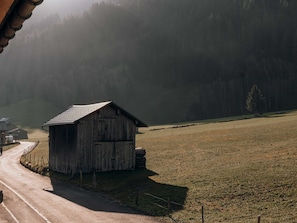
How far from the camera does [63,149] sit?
40688 mm

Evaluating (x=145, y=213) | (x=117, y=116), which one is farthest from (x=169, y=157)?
(x=145, y=213)

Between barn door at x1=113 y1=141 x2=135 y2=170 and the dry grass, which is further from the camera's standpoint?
barn door at x1=113 y1=141 x2=135 y2=170

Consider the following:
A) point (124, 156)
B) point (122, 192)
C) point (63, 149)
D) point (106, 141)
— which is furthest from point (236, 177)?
point (63, 149)

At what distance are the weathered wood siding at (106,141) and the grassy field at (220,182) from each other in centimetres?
172

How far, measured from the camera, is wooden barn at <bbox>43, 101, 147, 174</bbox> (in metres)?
38.1

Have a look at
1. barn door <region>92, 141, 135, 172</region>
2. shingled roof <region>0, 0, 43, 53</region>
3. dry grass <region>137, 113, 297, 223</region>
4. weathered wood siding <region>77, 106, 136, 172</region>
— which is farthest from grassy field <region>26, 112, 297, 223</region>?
shingled roof <region>0, 0, 43, 53</region>

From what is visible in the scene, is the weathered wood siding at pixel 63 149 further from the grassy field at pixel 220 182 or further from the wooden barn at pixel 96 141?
the grassy field at pixel 220 182

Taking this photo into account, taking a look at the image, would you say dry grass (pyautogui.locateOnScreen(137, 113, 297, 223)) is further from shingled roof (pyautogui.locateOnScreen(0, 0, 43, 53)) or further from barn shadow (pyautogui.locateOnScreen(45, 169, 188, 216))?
shingled roof (pyautogui.locateOnScreen(0, 0, 43, 53))

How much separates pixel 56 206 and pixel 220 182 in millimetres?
13101

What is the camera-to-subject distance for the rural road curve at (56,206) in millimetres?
21844

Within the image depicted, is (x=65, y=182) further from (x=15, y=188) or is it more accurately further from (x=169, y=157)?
(x=169, y=157)

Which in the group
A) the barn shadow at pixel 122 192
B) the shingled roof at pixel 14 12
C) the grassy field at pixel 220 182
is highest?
the shingled roof at pixel 14 12

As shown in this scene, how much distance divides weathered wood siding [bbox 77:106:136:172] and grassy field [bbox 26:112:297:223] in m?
1.72

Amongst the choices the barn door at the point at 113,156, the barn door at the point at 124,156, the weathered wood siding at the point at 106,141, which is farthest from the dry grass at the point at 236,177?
the weathered wood siding at the point at 106,141
